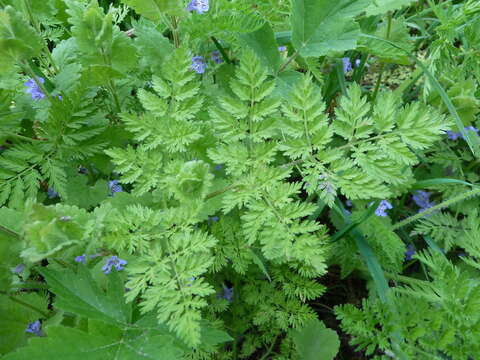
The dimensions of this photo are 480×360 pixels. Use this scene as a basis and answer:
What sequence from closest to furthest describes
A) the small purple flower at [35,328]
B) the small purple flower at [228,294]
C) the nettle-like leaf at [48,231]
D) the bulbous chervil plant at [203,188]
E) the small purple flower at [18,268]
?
the nettle-like leaf at [48,231], the bulbous chervil plant at [203,188], the small purple flower at [18,268], the small purple flower at [35,328], the small purple flower at [228,294]

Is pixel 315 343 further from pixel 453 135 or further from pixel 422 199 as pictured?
pixel 453 135

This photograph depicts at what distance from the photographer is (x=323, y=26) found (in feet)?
5.07

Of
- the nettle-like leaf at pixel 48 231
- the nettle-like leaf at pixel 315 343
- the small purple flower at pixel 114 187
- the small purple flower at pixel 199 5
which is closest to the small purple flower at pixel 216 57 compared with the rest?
the small purple flower at pixel 199 5

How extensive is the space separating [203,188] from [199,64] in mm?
756

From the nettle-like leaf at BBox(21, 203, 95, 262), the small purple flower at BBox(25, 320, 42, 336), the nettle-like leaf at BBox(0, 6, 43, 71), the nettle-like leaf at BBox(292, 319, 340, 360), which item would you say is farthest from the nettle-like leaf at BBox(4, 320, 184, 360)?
the nettle-like leaf at BBox(0, 6, 43, 71)

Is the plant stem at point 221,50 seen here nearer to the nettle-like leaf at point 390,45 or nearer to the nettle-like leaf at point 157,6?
the nettle-like leaf at point 157,6

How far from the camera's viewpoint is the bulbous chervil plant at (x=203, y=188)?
1161 mm

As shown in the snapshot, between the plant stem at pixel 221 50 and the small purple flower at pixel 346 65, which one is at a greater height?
the plant stem at pixel 221 50

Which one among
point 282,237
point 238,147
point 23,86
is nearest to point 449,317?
point 282,237

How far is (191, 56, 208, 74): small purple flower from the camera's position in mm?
1737

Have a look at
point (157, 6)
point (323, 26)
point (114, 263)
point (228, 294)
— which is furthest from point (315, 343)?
point (157, 6)

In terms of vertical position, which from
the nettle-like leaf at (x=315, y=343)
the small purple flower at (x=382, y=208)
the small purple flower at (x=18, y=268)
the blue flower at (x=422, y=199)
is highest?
the small purple flower at (x=18, y=268)

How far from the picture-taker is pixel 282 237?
1160 millimetres

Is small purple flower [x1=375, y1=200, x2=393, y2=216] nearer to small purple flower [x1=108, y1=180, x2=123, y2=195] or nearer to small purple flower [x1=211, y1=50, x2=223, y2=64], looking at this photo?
small purple flower [x1=211, y1=50, x2=223, y2=64]
